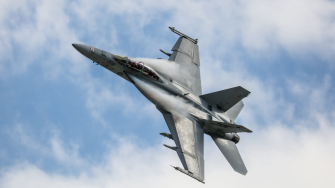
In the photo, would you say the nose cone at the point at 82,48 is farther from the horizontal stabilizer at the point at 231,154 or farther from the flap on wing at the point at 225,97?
the horizontal stabilizer at the point at 231,154

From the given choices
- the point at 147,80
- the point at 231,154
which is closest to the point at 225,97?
the point at 231,154

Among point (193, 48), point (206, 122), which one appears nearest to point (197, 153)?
point (206, 122)

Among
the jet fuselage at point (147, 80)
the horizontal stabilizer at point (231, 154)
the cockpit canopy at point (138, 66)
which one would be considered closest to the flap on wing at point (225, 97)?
the jet fuselage at point (147, 80)

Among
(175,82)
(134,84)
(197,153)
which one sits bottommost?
(197,153)

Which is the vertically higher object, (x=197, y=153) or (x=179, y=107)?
(x=179, y=107)

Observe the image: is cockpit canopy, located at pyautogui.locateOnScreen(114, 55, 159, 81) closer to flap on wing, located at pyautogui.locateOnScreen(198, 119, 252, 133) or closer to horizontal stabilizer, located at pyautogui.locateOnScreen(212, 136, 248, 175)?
flap on wing, located at pyautogui.locateOnScreen(198, 119, 252, 133)

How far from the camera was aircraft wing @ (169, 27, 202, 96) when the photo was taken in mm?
33562

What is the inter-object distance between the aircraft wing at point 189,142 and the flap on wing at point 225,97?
2.35 metres

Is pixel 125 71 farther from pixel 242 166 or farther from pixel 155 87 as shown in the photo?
pixel 242 166

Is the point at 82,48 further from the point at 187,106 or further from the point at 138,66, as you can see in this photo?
the point at 187,106

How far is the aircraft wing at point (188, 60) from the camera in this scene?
110 feet

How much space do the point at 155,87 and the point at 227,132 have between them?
6288 millimetres

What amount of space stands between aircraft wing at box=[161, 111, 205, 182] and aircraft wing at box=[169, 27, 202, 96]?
3.17 meters

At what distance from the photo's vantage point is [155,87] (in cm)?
3080
